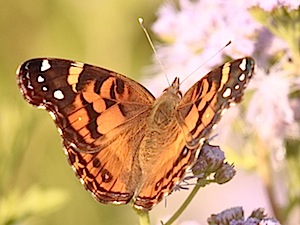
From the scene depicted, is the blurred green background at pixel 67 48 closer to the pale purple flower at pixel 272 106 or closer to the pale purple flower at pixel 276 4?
the pale purple flower at pixel 272 106

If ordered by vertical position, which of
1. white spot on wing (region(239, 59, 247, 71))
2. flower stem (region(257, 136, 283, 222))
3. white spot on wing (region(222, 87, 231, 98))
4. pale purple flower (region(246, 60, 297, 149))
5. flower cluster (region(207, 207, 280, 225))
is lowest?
flower cluster (region(207, 207, 280, 225))

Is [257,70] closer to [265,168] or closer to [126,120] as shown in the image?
[265,168]

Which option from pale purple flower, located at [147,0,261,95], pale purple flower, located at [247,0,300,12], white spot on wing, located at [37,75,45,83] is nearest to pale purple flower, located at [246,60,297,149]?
pale purple flower, located at [147,0,261,95]

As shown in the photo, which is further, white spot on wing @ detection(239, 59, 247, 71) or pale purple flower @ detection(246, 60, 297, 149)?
pale purple flower @ detection(246, 60, 297, 149)

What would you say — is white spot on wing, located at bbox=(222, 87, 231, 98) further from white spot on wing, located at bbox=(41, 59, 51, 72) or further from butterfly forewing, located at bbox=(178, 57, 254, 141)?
white spot on wing, located at bbox=(41, 59, 51, 72)

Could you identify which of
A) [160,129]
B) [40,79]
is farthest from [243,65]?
[40,79]

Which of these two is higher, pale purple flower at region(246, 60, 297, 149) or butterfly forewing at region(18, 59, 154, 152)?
butterfly forewing at region(18, 59, 154, 152)
